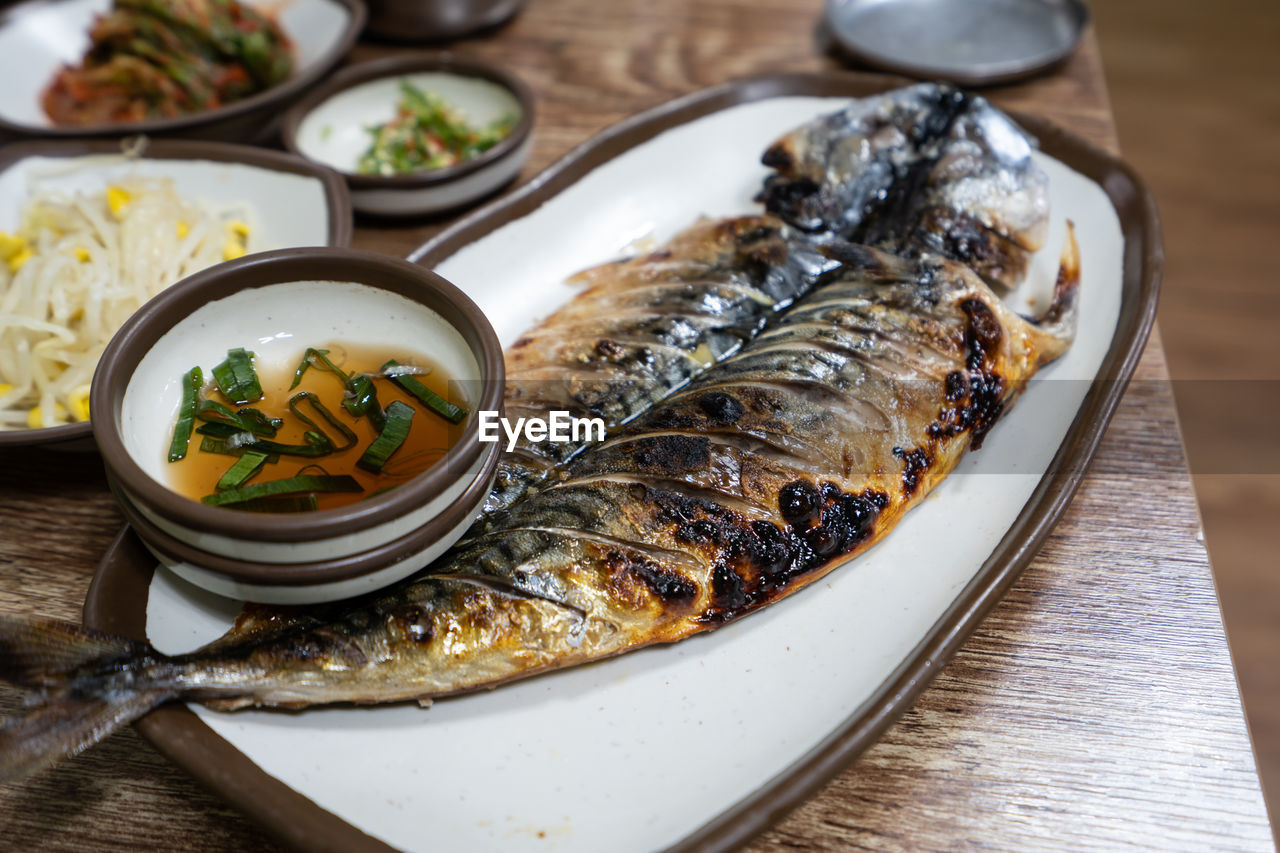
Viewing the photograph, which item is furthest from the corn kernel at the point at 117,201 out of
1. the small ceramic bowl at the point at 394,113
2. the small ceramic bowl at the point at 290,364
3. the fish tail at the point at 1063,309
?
the fish tail at the point at 1063,309

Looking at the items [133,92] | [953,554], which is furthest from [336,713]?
[133,92]

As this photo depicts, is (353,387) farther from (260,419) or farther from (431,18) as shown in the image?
(431,18)

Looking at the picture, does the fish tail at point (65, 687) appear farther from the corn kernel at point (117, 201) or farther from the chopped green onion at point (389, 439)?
the corn kernel at point (117, 201)

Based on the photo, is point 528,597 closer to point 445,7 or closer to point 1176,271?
point 445,7

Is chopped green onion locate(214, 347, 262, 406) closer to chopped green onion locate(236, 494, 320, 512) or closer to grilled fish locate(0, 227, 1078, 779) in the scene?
chopped green onion locate(236, 494, 320, 512)

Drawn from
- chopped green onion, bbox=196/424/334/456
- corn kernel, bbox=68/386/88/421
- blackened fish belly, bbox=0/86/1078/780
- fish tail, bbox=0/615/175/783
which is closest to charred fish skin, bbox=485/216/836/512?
blackened fish belly, bbox=0/86/1078/780

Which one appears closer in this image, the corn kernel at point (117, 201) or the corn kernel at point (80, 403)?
the corn kernel at point (80, 403)
